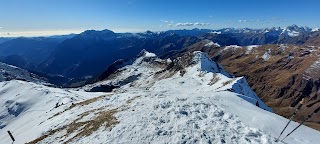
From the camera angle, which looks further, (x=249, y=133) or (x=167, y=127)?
(x=167, y=127)

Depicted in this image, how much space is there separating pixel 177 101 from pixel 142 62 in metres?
158

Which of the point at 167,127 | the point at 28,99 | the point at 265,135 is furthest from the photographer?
the point at 28,99

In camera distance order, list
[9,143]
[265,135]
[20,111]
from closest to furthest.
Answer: [265,135] < [9,143] < [20,111]

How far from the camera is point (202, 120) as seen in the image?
77.5 feet

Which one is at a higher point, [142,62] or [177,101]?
[177,101]

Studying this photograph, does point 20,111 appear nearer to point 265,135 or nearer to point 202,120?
point 202,120

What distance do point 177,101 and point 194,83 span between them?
52557 millimetres

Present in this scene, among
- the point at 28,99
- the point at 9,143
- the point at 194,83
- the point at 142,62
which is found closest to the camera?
the point at 9,143

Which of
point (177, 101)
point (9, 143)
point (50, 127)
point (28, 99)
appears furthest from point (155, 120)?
point (28, 99)

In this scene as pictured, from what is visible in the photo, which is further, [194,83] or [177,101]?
[194,83]

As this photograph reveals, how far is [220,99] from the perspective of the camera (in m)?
31.7

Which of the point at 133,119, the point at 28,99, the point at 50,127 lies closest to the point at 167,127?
the point at 133,119

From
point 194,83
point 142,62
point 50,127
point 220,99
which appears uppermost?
point 220,99

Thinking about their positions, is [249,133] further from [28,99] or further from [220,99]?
[28,99]
